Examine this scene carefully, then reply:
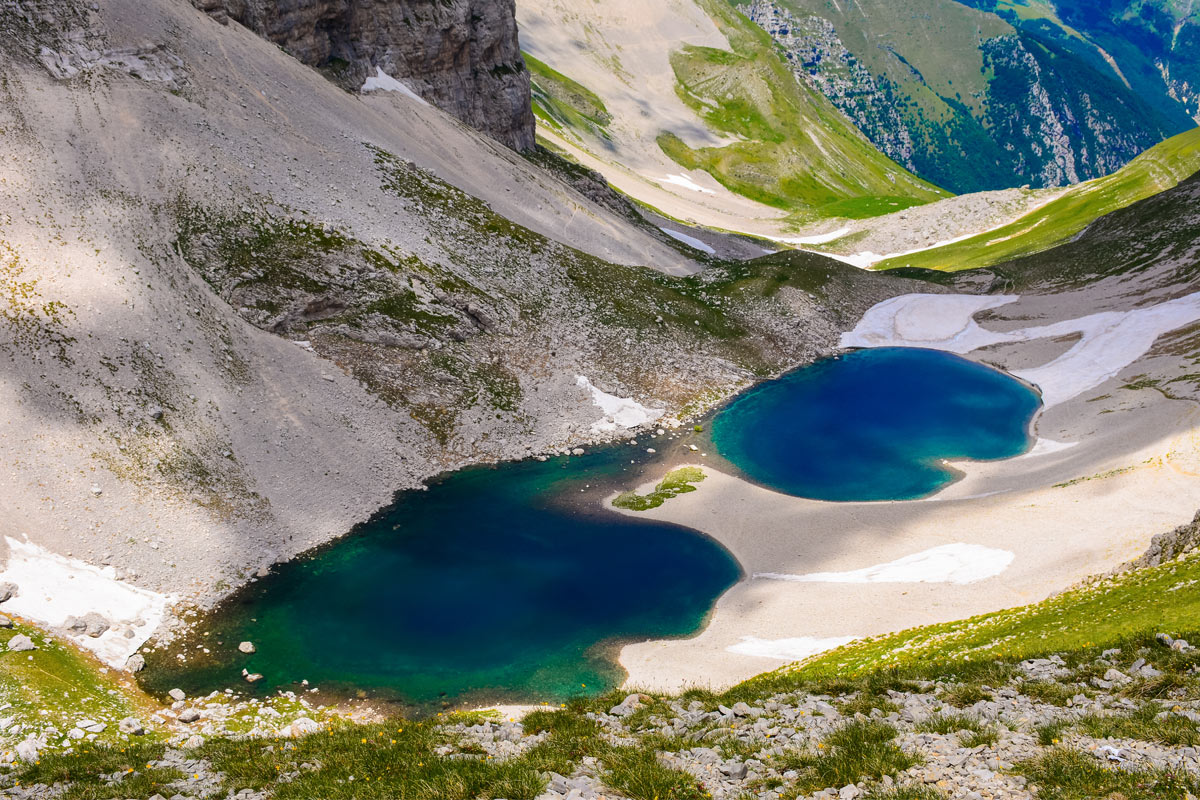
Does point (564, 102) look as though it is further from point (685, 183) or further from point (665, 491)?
point (665, 491)

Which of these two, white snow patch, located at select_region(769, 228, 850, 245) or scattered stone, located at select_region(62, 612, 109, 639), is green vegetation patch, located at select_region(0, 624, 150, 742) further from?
white snow patch, located at select_region(769, 228, 850, 245)

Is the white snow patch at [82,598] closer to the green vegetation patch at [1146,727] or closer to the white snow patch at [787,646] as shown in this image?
the white snow patch at [787,646]

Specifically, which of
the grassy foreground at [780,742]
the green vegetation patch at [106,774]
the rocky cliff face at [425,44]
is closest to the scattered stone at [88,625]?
the grassy foreground at [780,742]

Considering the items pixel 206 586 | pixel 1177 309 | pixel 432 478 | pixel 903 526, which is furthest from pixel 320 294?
pixel 1177 309

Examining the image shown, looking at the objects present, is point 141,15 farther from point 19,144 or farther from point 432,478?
point 432,478

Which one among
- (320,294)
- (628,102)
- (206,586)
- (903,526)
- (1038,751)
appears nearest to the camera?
(1038,751)

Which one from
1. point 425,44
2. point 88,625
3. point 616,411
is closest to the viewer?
point 88,625

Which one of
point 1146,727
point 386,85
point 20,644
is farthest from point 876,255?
point 1146,727
